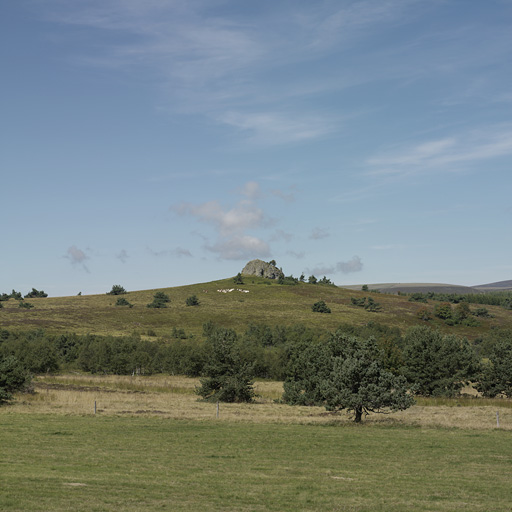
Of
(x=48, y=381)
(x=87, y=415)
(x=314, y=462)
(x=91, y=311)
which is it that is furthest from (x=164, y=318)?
(x=314, y=462)

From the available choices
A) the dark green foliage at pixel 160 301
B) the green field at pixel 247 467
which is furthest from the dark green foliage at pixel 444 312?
the green field at pixel 247 467

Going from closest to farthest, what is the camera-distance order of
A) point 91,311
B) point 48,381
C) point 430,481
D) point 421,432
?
point 430,481 < point 421,432 < point 48,381 < point 91,311

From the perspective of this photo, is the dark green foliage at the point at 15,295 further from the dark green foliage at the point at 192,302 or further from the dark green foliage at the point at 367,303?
the dark green foliage at the point at 367,303

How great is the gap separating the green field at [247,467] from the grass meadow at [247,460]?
1.8 inches

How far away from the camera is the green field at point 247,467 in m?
16.4

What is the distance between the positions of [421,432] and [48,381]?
52666 millimetres

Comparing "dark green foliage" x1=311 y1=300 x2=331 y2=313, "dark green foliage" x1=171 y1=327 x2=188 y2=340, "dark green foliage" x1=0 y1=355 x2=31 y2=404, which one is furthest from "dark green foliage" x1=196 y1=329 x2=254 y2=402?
"dark green foliage" x1=311 y1=300 x2=331 y2=313

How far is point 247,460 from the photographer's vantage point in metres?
24.4

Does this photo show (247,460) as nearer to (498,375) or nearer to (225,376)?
(225,376)

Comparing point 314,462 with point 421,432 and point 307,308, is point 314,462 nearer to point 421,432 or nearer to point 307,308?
point 421,432

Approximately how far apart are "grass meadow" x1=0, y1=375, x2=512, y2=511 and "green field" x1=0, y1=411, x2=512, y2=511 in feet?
0.15

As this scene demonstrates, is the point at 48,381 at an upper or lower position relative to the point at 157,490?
lower

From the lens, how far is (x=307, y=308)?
171375 mm

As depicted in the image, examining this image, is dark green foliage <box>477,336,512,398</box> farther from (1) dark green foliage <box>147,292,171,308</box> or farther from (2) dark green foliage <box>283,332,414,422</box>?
(1) dark green foliage <box>147,292,171,308</box>
